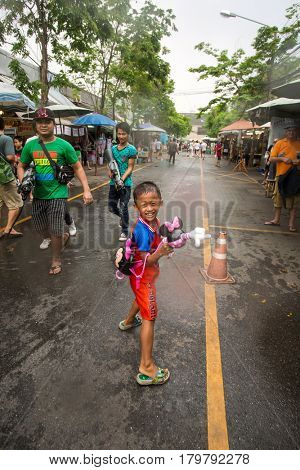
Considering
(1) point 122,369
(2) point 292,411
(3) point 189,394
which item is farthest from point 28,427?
(2) point 292,411

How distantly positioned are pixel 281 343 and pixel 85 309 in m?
2.00

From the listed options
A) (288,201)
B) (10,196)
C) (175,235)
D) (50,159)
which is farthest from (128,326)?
(288,201)

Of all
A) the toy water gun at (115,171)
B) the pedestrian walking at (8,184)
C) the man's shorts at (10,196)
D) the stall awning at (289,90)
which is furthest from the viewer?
the stall awning at (289,90)

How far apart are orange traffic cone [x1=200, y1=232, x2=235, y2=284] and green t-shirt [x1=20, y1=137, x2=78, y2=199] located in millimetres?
2147

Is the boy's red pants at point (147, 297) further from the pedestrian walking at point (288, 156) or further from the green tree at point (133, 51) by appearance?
the green tree at point (133, 51)

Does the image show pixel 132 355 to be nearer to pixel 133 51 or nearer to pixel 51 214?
pixel 51 214

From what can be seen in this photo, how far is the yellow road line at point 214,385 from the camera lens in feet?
6.05

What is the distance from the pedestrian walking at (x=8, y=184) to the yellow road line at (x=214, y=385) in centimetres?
376

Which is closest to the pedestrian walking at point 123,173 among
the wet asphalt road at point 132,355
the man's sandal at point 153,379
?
the wet asphalt road at point 132,355

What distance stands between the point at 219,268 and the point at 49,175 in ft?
8.20

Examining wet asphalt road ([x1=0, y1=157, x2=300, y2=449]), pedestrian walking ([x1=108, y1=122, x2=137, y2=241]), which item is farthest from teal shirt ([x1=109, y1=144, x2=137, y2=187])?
wet asphalt road ([x1=0, y1=157, x2=300, y2=449])

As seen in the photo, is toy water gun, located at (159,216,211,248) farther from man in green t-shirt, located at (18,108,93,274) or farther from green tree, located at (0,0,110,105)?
green tree, located at (0,0,110,105)

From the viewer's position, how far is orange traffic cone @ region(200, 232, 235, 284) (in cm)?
387

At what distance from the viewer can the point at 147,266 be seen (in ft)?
7.27
